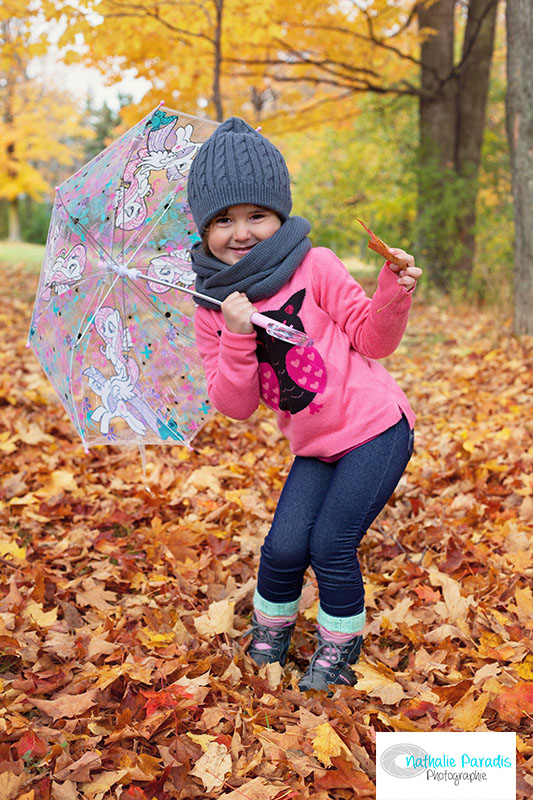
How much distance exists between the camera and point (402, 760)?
73.4 inches

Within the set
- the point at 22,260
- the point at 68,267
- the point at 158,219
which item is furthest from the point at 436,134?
the point at 22,260

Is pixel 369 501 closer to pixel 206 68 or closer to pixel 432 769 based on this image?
pixel 432 769

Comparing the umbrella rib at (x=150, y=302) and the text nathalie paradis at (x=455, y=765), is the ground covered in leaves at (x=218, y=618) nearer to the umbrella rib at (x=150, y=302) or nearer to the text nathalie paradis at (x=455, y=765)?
the text nathalie paradis at (x=455, y=765)

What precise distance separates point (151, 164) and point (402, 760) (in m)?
2.11

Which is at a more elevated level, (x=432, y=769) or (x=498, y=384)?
(x=432, y=769)

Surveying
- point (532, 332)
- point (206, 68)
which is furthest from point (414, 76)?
point (532, 332)

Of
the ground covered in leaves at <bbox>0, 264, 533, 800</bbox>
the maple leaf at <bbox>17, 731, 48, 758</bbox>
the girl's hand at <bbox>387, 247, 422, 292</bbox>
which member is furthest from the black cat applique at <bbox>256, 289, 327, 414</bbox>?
the maple leaf at <bbox>17, 731, 48, 758</bbox>

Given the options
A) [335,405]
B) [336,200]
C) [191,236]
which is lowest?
[336,200]

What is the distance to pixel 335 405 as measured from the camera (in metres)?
2.22

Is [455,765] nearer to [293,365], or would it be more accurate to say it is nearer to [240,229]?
[293,365]

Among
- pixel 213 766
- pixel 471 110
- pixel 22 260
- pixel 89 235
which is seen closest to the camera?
pixel 213 766

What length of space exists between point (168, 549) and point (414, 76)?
35.0 ft

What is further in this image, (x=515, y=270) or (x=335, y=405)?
(x=515, y=270)

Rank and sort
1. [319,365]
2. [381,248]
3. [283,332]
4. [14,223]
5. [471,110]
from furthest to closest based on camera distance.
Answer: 1. [14,223]
2. [471,110]
3. [319,365]
4. [283,332]
5. [381,248]
